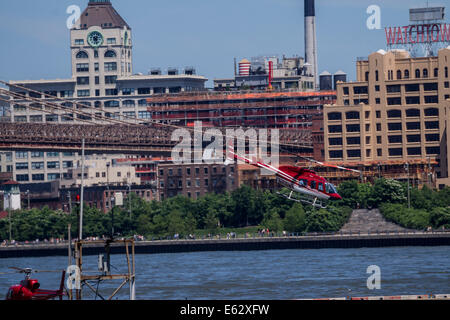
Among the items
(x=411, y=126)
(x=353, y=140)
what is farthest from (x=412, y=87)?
(x=353, y=140)

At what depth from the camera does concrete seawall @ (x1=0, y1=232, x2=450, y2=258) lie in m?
113

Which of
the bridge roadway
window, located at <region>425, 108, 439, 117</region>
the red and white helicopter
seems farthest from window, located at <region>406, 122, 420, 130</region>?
the red and white helicopter

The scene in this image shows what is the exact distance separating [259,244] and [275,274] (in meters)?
34.0

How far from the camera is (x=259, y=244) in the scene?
118 meters

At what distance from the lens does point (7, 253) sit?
12294 cm

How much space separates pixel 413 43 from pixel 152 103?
155 feet

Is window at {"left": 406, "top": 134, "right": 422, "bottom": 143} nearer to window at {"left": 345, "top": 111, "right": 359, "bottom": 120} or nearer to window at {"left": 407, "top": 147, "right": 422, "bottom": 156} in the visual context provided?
window at {"left": 407, "top": 147, "right": 422, "bottom": 156}

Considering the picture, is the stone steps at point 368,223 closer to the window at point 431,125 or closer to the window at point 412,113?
the window at point 431,125

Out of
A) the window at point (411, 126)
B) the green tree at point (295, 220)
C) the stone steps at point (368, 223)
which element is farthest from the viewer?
the window at point (411, 126)

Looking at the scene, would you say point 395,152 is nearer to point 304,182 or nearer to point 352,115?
point 352,115

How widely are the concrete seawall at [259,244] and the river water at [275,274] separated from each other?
2.41 m

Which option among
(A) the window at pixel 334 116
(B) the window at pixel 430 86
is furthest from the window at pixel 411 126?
(A) the window at pixel 334 116

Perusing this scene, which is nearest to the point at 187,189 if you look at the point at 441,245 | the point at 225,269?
the point at 441,245

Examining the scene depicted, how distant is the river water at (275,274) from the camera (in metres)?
68.8
